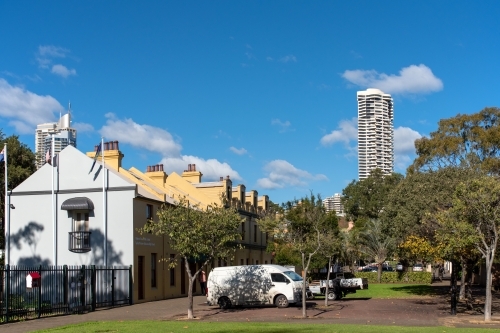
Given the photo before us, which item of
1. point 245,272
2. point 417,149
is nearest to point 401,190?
point 417,149

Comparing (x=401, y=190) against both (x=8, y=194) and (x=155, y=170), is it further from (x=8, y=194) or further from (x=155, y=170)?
(x=8, y=194)

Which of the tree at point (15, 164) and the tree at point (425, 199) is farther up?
the tree at point (15, 164)

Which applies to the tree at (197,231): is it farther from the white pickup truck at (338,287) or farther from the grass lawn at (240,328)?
the white pickup truck at (338,287)

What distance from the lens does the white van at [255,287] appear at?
95.8 ft

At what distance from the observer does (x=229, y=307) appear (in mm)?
30172

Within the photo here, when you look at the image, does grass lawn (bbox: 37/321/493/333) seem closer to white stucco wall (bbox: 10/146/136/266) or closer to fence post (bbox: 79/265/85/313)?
fence post (bbox: 79/265/85/313)

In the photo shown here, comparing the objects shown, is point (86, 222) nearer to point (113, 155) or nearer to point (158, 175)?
point (113, 155)

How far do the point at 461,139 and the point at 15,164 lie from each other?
108 ft

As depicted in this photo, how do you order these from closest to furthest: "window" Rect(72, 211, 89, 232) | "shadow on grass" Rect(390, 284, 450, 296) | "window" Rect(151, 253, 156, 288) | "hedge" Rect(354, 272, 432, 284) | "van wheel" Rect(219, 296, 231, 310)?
"van wheel" Rect(219, 296, 231, 310) < "window" Rect(72, 211, 89, 232) < "window" Rect(151, 253, 156, 288) < "shadow on grass" Rect(390, 284, 450, 296) < "hedge" Rect(354, 272, 432, 284)

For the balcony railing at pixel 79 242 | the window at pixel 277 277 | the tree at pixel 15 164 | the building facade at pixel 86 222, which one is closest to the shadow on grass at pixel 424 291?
the window at pixel 277 277

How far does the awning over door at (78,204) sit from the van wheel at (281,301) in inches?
479

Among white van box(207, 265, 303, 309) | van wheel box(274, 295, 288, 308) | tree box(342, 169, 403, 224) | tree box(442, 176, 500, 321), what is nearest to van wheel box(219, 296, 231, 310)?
white van box(207, 265, 303, 309)

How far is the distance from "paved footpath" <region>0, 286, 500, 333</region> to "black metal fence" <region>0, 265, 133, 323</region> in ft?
2.68

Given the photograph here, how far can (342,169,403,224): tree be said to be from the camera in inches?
3514
